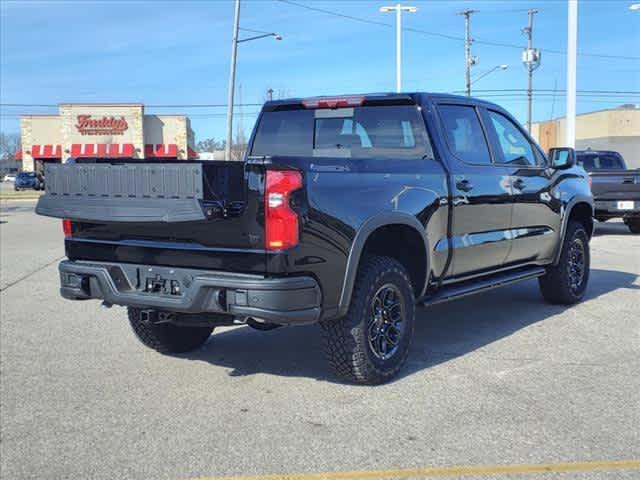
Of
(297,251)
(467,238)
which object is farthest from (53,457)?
(467,238)

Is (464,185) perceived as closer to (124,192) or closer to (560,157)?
(560,157)

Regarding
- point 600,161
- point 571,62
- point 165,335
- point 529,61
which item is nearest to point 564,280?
point 165,335

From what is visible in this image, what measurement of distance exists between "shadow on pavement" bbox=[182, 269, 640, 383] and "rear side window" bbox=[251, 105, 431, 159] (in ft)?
5.26

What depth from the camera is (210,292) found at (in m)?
4.20

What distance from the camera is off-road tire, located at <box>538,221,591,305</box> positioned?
730cm

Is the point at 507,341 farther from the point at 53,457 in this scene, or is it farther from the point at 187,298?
the point at 53,457

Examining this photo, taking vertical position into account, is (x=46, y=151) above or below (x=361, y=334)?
above

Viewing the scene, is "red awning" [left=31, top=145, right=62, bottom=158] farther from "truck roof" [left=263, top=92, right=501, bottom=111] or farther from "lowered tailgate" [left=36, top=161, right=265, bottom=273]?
"lowered tailgate" [left=36, top=161, right=265, bottom=273]

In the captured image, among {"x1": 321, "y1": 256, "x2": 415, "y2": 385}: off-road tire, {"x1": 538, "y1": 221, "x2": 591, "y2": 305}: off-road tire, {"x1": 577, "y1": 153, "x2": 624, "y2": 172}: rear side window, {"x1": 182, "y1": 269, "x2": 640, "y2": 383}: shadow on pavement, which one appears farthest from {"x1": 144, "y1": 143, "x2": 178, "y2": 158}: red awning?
{"x1": 321, "y1": 256, "x2": 415, "y2": 385}: off-road tire

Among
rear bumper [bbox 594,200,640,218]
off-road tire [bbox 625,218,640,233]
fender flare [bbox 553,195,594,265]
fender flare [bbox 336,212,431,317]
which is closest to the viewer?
fender flare [bbox 336,212,431,317]

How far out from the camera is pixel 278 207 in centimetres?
405

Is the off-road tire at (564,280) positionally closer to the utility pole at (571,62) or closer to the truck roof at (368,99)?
the truck roof at (368,99)

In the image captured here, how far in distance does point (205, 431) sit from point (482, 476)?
5.20ft

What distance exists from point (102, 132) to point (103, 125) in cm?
58
